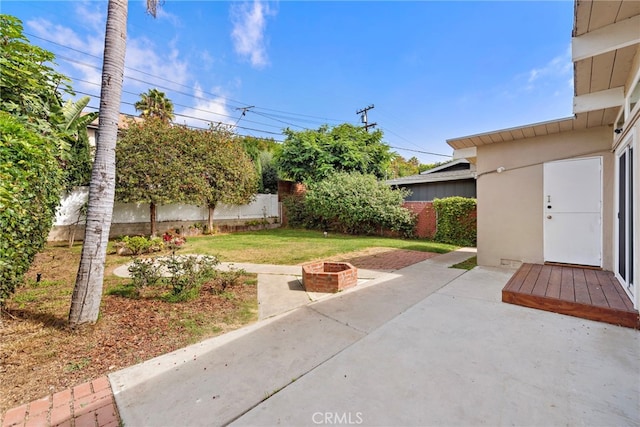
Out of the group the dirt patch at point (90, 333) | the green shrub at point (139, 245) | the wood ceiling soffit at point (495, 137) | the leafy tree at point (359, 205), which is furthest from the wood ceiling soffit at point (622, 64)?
the green shrub at point (139, 245)

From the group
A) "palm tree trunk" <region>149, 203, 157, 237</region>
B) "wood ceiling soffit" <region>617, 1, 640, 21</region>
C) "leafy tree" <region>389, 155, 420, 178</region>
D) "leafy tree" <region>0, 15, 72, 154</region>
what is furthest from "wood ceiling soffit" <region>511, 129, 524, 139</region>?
"leafy tree" <region>389, 155, 420, 178</region>

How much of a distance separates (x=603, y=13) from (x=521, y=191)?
3633 millimetres

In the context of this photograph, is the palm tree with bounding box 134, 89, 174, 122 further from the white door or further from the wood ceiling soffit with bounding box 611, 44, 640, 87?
the wood ceiling soffit with bounding box 611, 44, 640, 87

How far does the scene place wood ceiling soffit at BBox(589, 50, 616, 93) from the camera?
345 centimetres

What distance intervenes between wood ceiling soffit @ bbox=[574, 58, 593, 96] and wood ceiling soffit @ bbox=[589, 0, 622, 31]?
43cm

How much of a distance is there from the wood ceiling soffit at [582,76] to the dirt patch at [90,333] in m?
5.66

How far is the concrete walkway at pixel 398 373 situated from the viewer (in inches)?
71.8

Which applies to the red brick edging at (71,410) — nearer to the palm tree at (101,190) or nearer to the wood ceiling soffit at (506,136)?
the palm tree at (101,190)

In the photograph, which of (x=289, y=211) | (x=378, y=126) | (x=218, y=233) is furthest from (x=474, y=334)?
(x=378, y=126)

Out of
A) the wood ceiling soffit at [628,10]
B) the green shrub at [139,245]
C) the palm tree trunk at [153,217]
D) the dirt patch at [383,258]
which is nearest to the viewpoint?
the wood ceiling soffit at [628,10]

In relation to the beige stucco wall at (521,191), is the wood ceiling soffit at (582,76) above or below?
above

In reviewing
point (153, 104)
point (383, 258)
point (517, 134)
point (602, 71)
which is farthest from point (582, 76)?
point (153, 104)

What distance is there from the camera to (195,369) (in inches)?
95.3

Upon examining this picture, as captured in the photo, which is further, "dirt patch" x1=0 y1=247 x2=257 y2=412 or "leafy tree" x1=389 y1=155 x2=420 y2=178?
"leafy tree" x1=389 y1=155 x2=420 y2=178
